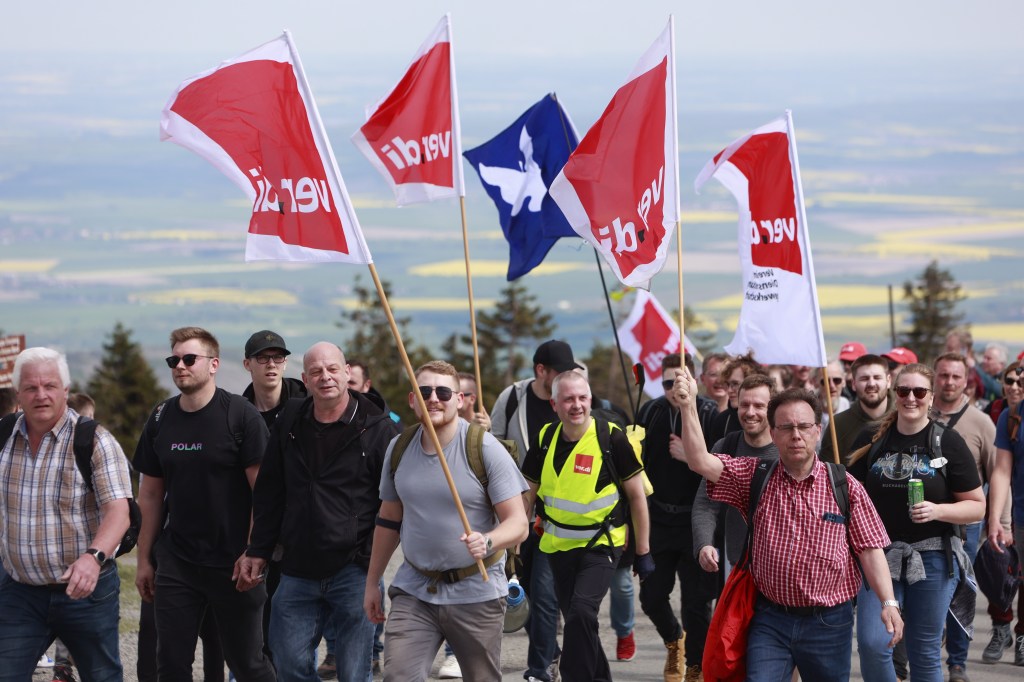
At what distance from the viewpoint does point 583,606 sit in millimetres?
8578

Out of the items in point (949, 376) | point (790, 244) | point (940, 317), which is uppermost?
point (790, 244)

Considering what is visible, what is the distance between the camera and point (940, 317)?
286 feet

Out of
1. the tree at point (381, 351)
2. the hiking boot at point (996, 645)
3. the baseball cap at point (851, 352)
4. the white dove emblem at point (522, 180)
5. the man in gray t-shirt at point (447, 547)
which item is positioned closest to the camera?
the man in gray t-shirt at point (447, 547)

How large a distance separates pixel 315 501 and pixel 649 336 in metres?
8.40

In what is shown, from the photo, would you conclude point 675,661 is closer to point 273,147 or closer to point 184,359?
point 184,359

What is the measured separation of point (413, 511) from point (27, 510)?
183cm

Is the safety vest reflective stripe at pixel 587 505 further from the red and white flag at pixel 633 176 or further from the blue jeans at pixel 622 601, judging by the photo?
the blue jeans at pixel 622 601

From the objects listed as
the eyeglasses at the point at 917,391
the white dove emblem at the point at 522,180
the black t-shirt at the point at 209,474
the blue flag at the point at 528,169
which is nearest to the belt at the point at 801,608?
the eyeglasses at the point at 917,391

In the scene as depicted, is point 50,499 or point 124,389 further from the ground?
point 50,499

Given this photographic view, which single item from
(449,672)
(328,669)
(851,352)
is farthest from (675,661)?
(851,352)

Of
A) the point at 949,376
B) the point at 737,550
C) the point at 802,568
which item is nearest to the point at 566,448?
the point at 737,550

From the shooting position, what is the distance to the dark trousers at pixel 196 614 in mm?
7809

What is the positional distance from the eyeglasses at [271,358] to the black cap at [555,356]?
1767mm

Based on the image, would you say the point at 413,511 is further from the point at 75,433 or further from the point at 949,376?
the point at 949,376
